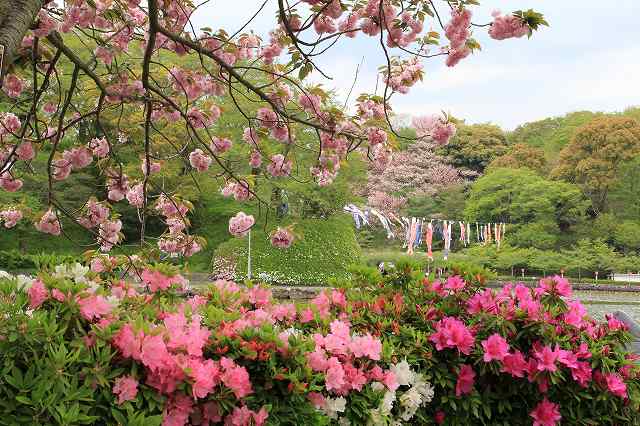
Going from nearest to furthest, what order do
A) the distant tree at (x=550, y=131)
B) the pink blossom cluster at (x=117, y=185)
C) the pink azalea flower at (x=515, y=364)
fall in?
the pink azalea flower at (x=515, y=364)
the pink blossom cluster at (x=117, y=185)
the distant tree at (x=550, y=131)

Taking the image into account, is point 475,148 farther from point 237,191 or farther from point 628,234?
point 237,191

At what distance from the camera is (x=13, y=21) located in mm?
2021

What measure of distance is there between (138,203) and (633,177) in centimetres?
2333

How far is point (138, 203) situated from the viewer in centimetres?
417

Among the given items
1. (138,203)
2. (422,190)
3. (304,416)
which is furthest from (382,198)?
(304,416)

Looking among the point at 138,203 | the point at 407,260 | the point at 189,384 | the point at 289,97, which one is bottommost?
the point at 189,384

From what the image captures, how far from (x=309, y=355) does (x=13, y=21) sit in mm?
1454

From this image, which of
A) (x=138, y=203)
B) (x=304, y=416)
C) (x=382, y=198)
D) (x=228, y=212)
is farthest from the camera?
(x=382, y=198)

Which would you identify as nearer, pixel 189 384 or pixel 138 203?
pixel 189 384

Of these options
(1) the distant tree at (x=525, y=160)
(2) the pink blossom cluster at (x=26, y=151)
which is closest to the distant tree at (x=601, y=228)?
(1) the distant tree at (x=525, y=160)

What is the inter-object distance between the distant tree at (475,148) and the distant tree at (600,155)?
347 inches

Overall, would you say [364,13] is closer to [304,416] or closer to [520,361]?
[520,361]

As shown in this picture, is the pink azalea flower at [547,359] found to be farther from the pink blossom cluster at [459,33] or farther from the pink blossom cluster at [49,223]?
the pink blossom cluster at [49,223]

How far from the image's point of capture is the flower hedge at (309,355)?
1.58 metres
